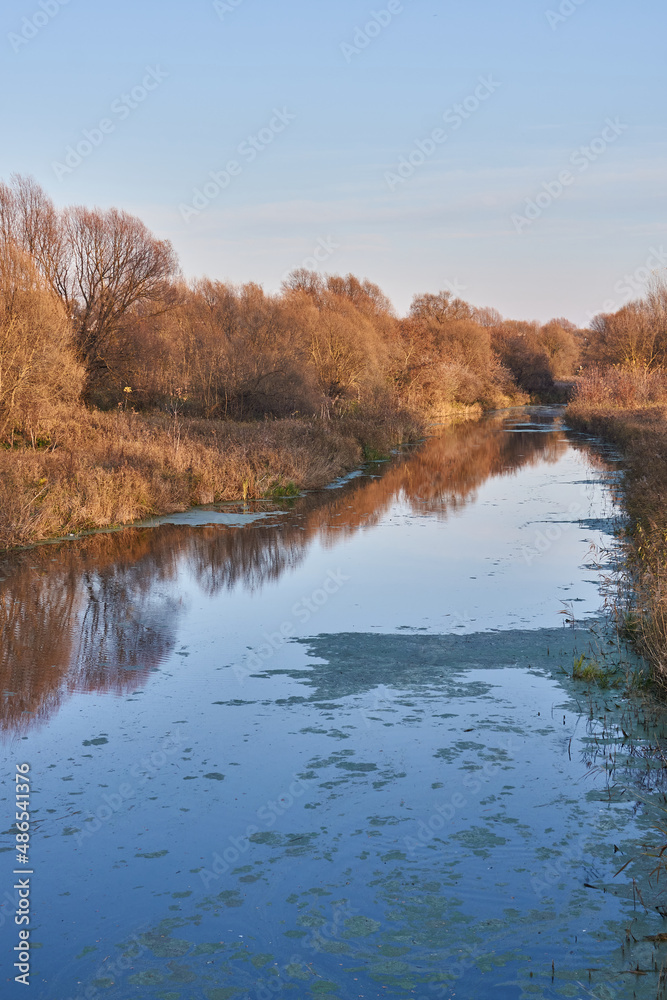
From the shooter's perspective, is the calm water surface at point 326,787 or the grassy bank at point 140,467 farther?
the grassy bank at point 140,467

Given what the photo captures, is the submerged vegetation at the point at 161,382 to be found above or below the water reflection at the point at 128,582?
above

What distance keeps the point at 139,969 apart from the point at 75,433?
51.5ft

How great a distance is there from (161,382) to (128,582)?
56.3 ft

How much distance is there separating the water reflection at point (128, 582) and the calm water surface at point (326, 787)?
54 mm

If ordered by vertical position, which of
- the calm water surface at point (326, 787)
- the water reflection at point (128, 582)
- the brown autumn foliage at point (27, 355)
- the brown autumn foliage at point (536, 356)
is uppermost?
the brown autumn foliage at point (536, 356)

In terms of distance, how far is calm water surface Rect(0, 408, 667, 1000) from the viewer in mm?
3637

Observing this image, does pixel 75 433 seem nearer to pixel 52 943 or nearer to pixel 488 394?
pixel 52 943

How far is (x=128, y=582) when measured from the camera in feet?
35.9

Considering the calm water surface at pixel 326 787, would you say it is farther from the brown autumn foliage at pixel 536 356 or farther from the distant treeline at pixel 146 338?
the brown autumn foliage at pixel 536 356

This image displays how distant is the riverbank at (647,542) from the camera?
6.78m

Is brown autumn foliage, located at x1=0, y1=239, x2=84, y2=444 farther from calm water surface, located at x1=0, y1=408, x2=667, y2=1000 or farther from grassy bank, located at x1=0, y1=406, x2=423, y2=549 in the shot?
calm water surface, located at x1=0, y1=408, x2=667, y2=1000

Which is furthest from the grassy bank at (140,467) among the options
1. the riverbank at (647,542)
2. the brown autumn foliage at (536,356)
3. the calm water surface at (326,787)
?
the brown autumn foliage at (536,356)

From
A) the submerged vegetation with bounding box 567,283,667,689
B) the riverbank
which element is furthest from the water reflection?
the submerged vegetation with bounding box 567,283,667,689

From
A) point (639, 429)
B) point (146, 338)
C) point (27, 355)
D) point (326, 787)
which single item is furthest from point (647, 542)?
point (146, 338)
